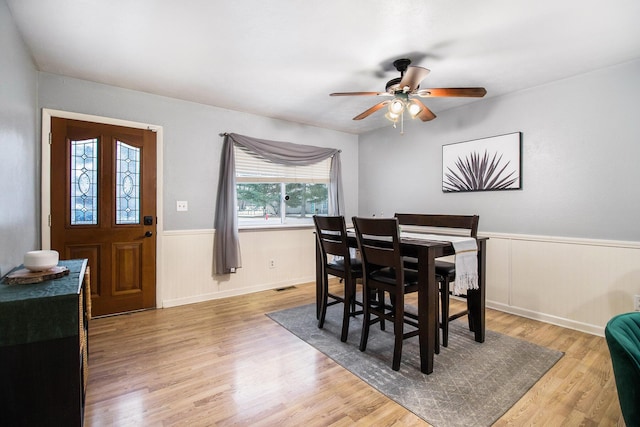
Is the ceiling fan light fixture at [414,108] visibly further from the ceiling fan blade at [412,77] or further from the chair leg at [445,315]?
the chair leg at [445,315]

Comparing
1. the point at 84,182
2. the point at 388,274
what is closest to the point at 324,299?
the point at 388,274

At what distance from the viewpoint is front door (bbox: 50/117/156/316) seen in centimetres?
288

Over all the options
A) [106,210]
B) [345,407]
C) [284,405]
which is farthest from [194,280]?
[345,407]

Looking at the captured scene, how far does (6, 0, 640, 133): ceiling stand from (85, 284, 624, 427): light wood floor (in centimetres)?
231

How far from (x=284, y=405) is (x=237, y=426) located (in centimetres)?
28

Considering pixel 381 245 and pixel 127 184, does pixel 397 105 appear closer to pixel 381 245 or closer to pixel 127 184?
pixel 381 245

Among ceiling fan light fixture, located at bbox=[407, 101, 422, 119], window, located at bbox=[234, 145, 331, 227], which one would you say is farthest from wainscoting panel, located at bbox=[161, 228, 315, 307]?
ceiling fan light fixture, located at bbox=[407, 101, 422, 119]

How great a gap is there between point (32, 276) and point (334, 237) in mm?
1938

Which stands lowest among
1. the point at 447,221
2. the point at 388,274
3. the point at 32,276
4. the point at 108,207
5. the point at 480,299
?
the point at 480,299

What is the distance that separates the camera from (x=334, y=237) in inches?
105

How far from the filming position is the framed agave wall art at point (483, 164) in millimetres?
3227

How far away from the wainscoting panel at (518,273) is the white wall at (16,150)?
1217 mm

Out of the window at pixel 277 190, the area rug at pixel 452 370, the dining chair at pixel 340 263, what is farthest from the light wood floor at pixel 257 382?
the window at pixel 277 190

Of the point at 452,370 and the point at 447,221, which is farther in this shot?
the point at 447,221
